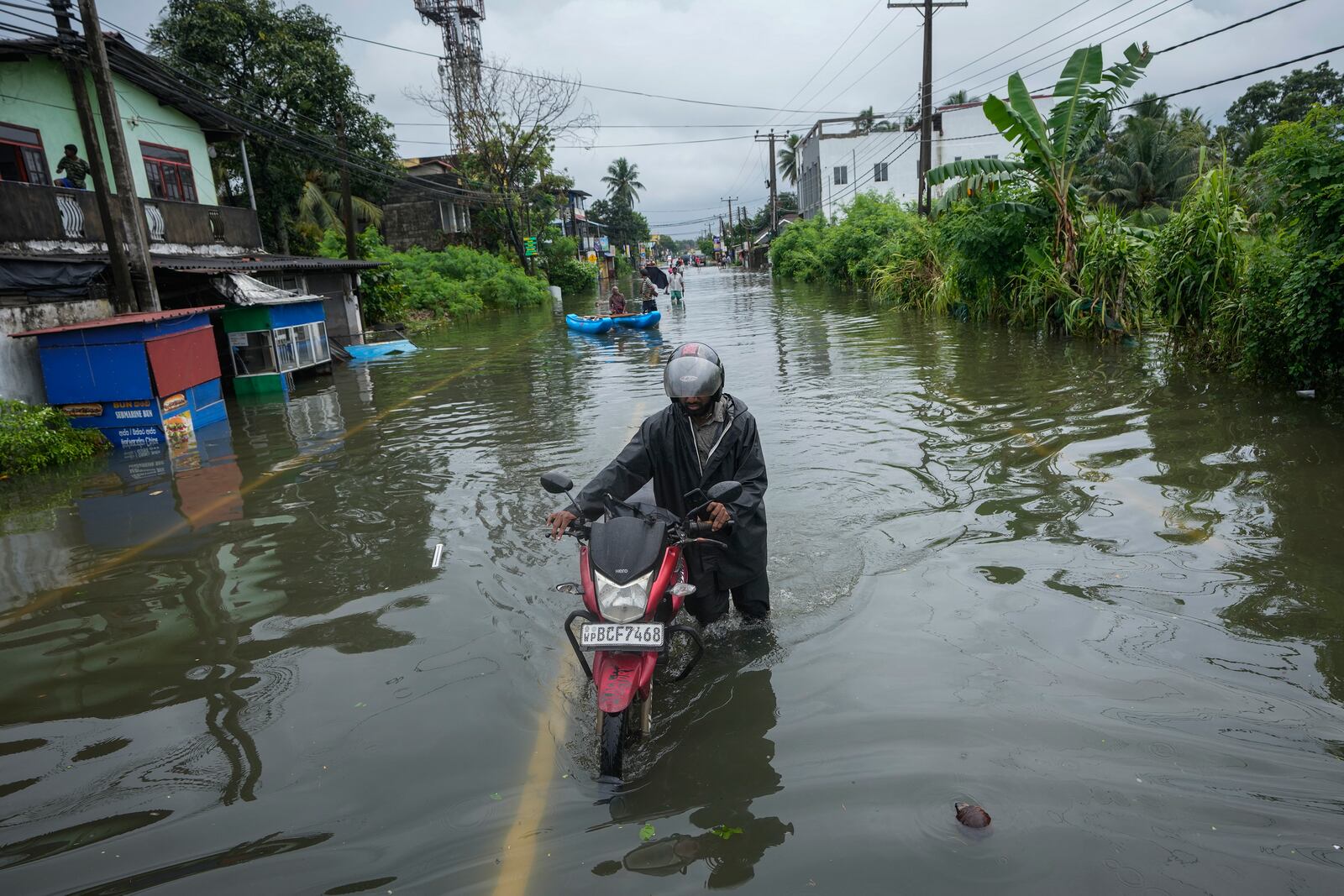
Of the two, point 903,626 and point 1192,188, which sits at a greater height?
point 1192,188

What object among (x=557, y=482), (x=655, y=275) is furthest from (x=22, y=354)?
(x=655, y=275)

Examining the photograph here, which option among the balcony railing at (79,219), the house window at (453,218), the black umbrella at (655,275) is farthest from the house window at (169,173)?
the house window at (453,218)

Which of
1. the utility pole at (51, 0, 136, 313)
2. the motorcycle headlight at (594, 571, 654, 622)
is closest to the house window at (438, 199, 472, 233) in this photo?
the utility pole at (51, 0, 136, 313)

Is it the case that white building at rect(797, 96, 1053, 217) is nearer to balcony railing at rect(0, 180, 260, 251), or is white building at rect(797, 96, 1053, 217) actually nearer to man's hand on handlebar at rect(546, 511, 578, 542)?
balcony railing at rect(0, 180, 260, 251)

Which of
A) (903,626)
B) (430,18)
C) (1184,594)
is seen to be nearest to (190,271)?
(903,626)

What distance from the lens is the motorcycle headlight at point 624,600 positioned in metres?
3.66

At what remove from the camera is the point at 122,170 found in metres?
13.8

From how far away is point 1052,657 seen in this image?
453cm

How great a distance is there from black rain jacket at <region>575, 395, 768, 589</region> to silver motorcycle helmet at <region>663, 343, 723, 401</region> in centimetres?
18

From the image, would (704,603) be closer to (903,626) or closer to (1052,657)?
(903,626)

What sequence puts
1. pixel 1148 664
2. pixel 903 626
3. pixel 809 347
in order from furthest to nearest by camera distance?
pixel 809 347 < pixel 903 626 < pixel 1148 664

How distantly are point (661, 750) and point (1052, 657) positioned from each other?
7.09 feet

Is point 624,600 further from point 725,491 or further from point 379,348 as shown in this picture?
point 379,348

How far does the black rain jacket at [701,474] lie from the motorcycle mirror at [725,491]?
0.32 metres
